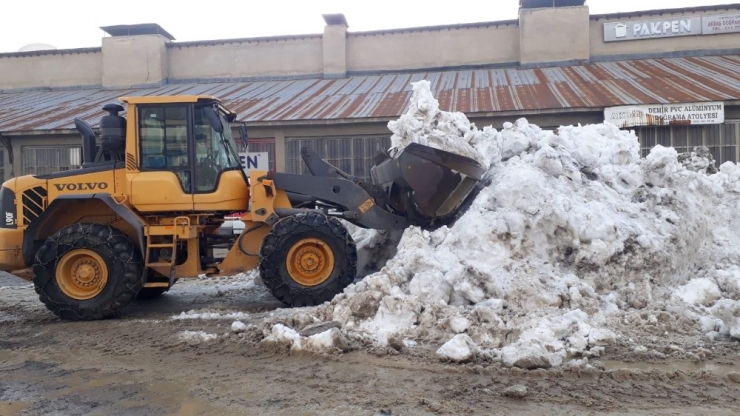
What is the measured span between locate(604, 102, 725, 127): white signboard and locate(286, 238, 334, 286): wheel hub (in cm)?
893

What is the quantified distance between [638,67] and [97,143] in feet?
49.6

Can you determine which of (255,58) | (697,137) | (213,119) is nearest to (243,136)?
(213,119)

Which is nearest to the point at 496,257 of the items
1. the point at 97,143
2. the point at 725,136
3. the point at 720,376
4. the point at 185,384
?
the point at 720,376

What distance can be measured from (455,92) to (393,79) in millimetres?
3225

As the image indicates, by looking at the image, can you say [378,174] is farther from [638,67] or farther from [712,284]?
[638,67]

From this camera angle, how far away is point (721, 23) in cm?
1788

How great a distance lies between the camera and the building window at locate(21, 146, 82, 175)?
16.4m

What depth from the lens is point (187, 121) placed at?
23.1 feet

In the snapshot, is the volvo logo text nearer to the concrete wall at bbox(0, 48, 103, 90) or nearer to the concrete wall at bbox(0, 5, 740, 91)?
the concrete wall at bbox(0, 5, 740, 91)

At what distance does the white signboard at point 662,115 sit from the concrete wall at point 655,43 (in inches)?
224

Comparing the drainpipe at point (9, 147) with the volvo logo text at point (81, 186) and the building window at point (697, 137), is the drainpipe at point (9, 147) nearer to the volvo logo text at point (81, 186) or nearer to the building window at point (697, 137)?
the volvo logo text at point (81, 186)

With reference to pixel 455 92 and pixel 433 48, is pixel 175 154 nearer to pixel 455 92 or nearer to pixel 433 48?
pixel 455 92

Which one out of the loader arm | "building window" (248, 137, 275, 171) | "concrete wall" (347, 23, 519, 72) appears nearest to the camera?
the loader arm

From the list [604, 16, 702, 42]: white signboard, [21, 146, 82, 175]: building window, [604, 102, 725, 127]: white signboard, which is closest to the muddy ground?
[604, 102, 725, 127]: white signboard
